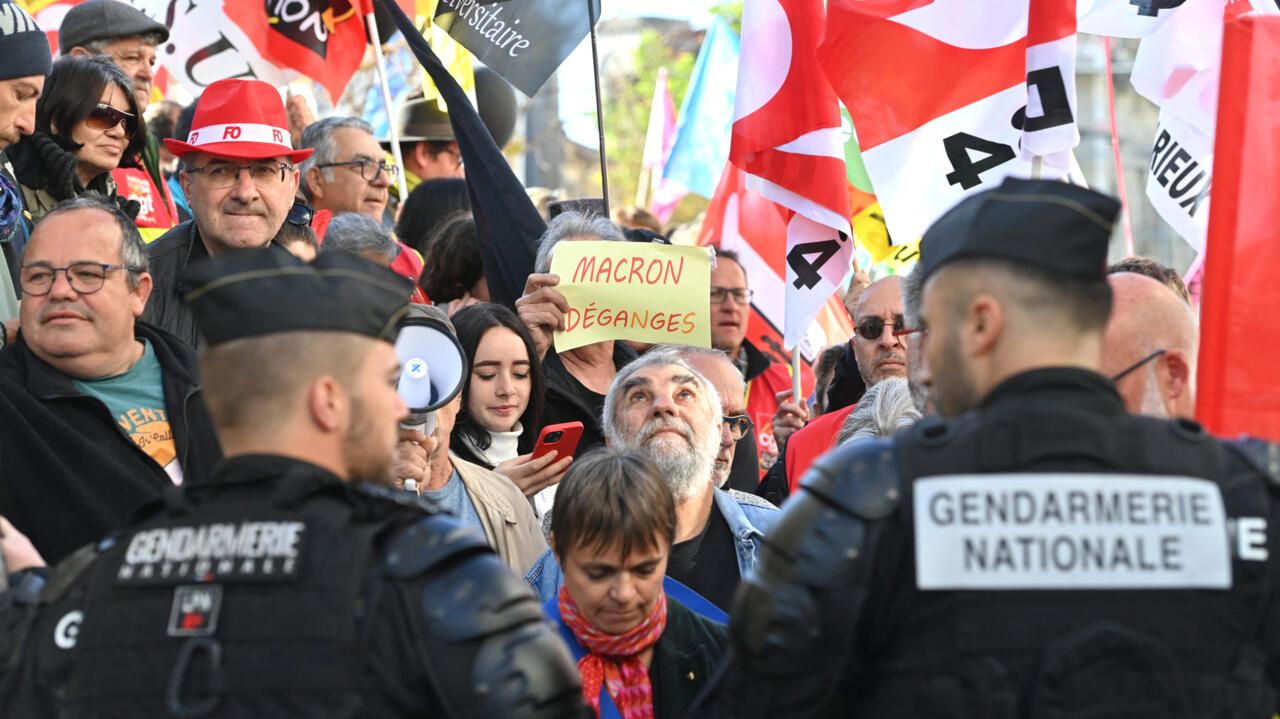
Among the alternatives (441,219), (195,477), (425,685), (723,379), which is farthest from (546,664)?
(441,219)

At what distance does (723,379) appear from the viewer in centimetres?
674

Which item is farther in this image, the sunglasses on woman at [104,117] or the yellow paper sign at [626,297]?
the sunglasses on woman at [104,117]

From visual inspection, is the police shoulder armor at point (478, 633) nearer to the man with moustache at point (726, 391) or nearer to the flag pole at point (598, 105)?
the man with moustache at point (726, 391)

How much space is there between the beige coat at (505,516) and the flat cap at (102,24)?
340 centimetres

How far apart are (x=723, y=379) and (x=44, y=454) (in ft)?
9.66

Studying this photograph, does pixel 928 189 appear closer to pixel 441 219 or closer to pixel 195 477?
pixel 441 219

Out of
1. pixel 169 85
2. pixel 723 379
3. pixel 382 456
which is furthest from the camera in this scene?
pixel 169 85

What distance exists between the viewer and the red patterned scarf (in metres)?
4.46

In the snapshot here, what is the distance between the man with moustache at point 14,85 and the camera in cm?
Answer: 558

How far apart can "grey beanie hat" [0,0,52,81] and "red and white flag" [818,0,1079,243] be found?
318 centimetres

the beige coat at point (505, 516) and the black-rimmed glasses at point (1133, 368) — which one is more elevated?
the black-rimmed glasses at point (1133, 368)

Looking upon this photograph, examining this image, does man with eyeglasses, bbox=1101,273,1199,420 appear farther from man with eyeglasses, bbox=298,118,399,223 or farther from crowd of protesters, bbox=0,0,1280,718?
man with eyeglasses, bbox=298,118,399,223

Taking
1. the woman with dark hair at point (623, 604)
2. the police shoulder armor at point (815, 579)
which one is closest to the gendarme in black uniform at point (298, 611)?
the police shoulder armor at point (815, 579)

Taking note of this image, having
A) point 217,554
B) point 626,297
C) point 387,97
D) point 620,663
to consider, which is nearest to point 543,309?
point 626,297
